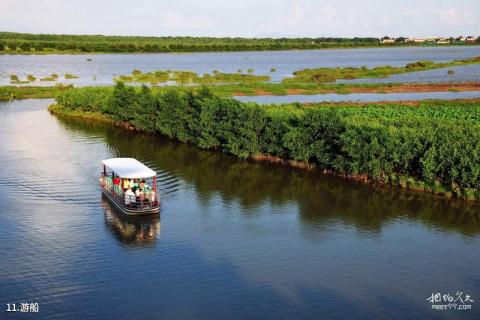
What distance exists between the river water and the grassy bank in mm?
1786

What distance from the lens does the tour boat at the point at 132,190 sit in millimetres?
39091

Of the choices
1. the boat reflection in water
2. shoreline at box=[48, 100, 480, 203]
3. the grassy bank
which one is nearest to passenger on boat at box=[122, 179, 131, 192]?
the boat reflection in water

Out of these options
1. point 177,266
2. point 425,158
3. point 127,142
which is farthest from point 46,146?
point 425,158

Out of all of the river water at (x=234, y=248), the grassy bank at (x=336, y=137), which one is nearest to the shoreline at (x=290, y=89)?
the grassy bank at (x=336, y=137)

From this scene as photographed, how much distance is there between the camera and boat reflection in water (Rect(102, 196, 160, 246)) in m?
35.7

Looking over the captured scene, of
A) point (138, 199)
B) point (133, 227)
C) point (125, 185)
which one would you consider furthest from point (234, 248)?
point (125, 185)

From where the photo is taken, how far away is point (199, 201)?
44.3 m

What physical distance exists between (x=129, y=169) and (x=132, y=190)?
190 cm

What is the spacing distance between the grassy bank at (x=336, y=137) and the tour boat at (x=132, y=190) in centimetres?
1745

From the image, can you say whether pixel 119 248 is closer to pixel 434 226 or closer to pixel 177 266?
pixel 177 266

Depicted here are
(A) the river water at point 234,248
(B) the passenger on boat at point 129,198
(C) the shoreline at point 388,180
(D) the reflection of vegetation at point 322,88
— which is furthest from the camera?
(D) the reflection of vegetation at point 322,88

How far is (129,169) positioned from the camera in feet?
136

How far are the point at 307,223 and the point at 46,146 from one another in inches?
1446

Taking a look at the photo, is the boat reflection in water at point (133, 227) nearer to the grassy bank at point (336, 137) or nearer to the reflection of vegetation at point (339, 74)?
the grassy bank at point (336, 137)
